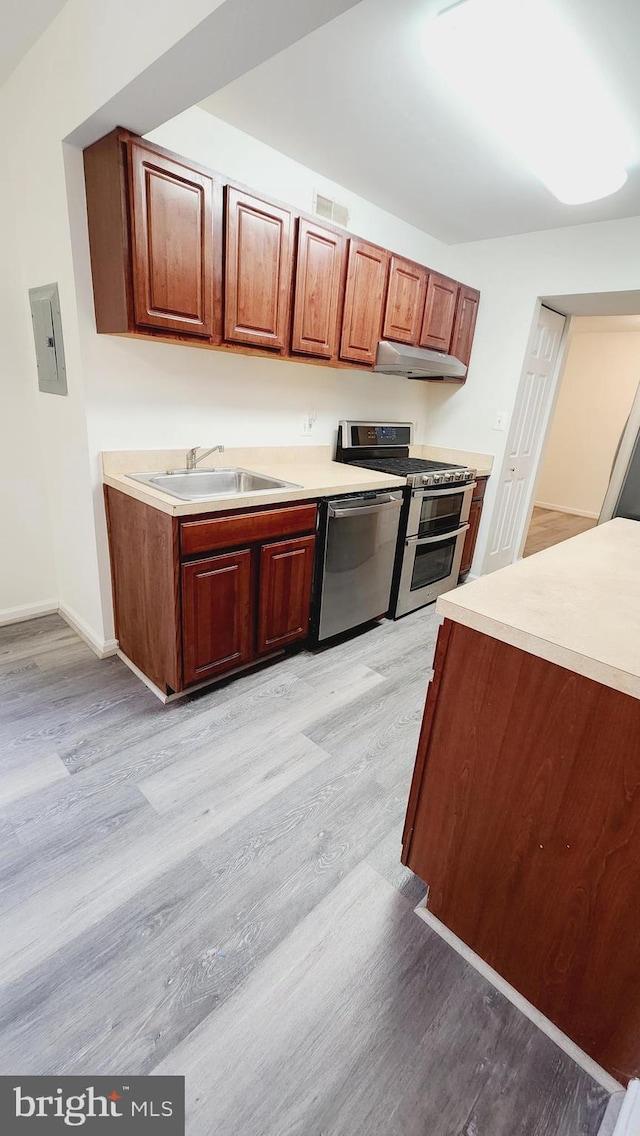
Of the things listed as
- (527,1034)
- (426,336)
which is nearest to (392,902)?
(527,1034)

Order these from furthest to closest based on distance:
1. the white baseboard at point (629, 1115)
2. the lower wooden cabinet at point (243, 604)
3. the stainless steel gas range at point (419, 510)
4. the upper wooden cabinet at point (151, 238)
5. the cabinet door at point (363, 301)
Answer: the stainless steel gas range at point (419, 510) → the cabinet door at point (363, 301) → the lower wooden cabinet at point (243, 604) → the upper wooden cabinet at point (151, 238) → the white baseboard at point (629, 1115)

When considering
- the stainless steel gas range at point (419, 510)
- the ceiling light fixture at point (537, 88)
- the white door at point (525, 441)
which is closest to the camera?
the ceiling light fixture at point (537, 88)

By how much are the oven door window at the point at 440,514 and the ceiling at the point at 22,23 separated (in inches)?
99.5

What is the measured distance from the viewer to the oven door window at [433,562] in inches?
124

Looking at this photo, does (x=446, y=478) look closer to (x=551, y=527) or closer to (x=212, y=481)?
(x=212, y=481)

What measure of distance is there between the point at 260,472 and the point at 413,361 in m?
1.24

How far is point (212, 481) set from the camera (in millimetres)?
2533

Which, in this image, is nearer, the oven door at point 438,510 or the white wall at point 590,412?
the oven door at point 438,510

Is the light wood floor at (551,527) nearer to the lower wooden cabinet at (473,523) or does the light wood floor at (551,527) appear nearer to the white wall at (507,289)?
the lower wooden cabinet at (473,523)

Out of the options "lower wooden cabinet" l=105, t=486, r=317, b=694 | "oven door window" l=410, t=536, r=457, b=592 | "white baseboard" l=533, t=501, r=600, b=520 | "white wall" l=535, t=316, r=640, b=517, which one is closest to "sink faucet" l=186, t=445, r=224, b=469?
"lower wooden cabinet" l=105, t=486, r=317, b=694

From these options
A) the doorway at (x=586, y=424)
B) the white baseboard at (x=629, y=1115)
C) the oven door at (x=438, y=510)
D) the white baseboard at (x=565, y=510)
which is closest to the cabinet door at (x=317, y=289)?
the oven door at (x=438, y=510)

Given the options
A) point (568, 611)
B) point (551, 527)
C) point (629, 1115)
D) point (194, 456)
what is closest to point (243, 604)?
point (194, 456)

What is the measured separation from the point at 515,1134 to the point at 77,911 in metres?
1.14

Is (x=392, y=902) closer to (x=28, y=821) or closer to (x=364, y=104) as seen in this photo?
(x=28, y=821)
